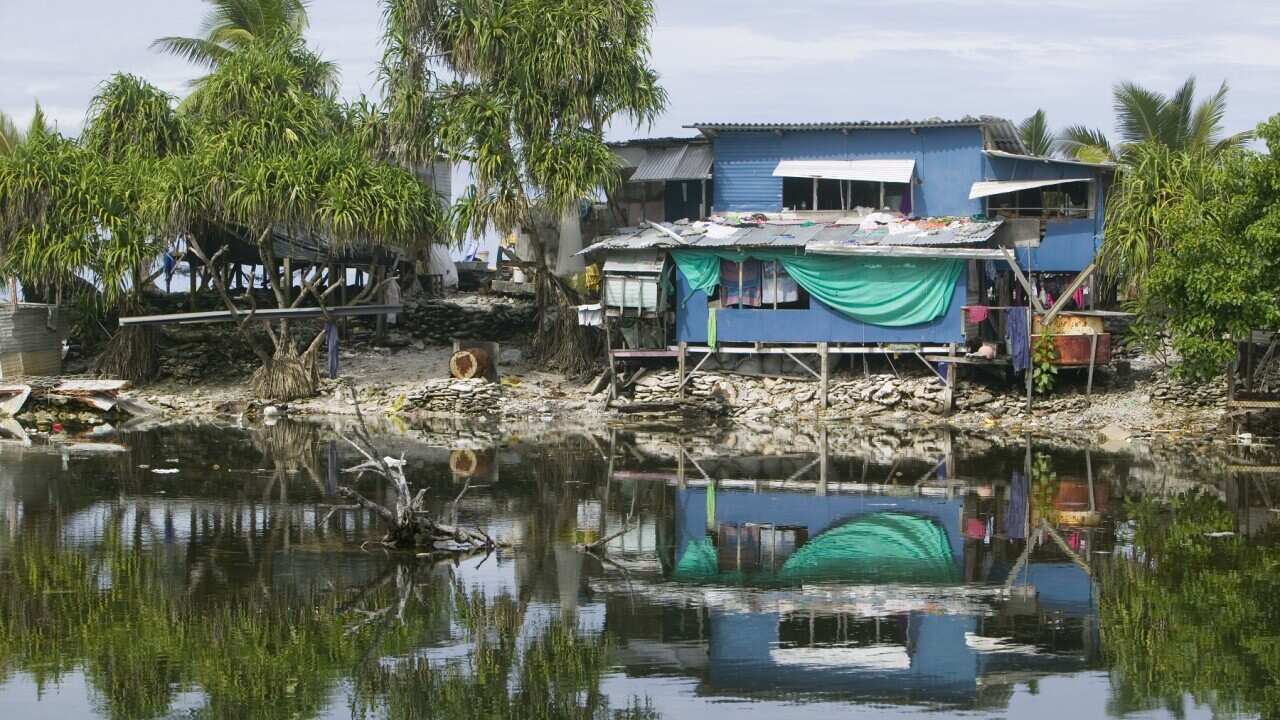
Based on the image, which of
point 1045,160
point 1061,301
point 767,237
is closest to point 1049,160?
point 1045,160

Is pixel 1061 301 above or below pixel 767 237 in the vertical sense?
below

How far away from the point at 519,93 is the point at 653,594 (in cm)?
1691

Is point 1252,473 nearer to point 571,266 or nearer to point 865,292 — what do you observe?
point 865,292

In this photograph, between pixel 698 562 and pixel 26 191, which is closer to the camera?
pixel 698 562

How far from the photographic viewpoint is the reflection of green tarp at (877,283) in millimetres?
26406

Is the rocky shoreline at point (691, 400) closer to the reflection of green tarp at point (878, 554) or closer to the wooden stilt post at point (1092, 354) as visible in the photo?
the wooden stilt post at point (1092, 354)

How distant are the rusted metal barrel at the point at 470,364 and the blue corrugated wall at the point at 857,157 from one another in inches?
224

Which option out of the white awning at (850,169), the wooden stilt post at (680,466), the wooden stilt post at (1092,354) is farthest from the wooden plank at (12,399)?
the wooden stilt post at (1092,354)

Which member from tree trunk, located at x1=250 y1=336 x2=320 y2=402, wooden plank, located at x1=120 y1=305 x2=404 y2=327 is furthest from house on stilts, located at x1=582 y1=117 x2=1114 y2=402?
tree trunk, located at x1=250 y1=336 x2=320 y2=402

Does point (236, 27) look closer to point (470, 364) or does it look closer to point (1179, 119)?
point (470, 364)

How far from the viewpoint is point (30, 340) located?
29.2 m

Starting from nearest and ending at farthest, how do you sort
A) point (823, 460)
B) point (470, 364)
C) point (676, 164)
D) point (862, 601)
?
point (862, 601) < point (823, 460) < point (470, 364) < point (676, 164)

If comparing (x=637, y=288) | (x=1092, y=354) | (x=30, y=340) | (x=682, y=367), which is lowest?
(x=682, y=367)

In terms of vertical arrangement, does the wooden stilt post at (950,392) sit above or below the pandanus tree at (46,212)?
below
